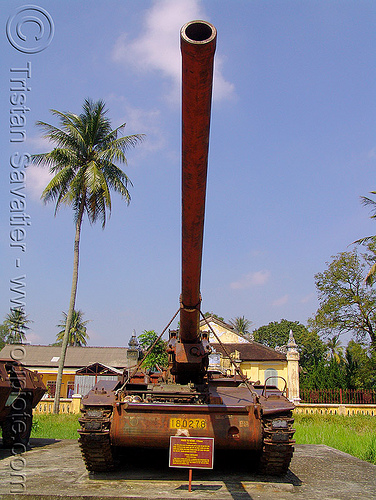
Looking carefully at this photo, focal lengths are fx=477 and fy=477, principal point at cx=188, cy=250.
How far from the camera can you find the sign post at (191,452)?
5.23 meters

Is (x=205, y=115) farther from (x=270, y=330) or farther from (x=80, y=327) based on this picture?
(x=270, y=330)

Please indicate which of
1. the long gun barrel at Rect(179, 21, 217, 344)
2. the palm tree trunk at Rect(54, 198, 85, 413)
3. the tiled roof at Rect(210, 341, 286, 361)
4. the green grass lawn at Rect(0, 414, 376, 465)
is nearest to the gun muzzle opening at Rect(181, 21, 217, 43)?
the long gun barrel at Rect(179, 21, 217, 344)

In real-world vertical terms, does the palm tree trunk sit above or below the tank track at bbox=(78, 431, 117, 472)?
above

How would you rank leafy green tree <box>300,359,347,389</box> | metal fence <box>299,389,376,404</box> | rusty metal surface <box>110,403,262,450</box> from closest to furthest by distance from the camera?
1. rusty metal surface <box>110,403,262,450</box>
2. metal fence <box>299,389,376,404</box>
3. leafy green tree <box>300,359,347,389</box>

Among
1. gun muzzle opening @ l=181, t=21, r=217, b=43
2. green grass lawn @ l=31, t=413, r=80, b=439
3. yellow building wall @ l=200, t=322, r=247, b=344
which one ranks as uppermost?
yellow building wall @ l=200, t=322, r=247, b=344

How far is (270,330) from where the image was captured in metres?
63.3

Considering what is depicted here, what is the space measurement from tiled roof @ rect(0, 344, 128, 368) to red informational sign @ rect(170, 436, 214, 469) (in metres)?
29.1

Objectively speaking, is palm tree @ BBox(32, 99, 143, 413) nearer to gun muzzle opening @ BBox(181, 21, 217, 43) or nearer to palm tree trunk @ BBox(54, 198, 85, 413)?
palm tree trunk @ BBox(54, 198, 85, 413)

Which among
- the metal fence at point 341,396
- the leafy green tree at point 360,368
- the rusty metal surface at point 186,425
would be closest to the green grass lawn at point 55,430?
the rusty metal surface at point 186,425

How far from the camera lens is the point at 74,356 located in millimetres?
36531

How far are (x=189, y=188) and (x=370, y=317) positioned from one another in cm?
2344

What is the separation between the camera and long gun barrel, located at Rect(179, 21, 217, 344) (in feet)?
8.46

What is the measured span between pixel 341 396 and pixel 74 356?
72.6 ft

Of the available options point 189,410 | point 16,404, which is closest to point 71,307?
point 16,404
